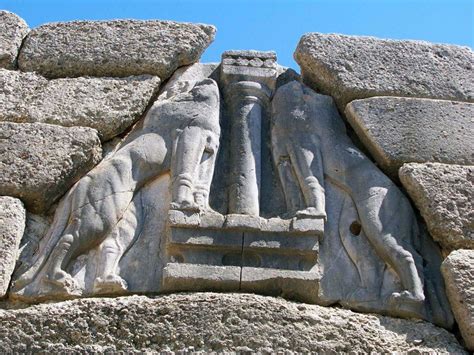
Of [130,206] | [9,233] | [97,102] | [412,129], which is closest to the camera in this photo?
[9,233]

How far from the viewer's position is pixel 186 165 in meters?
4.20

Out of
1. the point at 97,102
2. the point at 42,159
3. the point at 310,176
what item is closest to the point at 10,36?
the point at 97,102

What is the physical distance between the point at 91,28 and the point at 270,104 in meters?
1.12

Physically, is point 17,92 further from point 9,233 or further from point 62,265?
point 62,265

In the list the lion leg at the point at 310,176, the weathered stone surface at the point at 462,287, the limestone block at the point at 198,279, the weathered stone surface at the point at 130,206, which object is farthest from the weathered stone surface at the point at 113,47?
the weathered stone surface at the point at 462,287

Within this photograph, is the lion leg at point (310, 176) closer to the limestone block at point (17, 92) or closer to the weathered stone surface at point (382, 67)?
the weathered stone surface at point (382, 67)

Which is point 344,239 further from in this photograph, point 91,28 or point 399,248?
point 91,28

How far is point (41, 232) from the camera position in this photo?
164 inches

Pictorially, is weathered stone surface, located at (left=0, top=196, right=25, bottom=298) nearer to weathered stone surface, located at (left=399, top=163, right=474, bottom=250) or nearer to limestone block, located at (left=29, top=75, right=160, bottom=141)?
limestone block, located at (left=29, top=75, right=160, bottom=141)

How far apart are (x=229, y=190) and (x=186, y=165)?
0.79ft

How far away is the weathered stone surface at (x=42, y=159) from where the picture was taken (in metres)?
4.20

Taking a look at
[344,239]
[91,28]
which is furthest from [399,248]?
[91,28]

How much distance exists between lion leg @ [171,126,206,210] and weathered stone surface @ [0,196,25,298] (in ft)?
2.38

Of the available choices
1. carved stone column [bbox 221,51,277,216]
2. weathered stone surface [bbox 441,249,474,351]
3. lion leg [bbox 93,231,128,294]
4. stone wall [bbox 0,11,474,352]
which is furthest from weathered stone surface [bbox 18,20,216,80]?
weathered stone surface [bbox 441,249,474,351]
